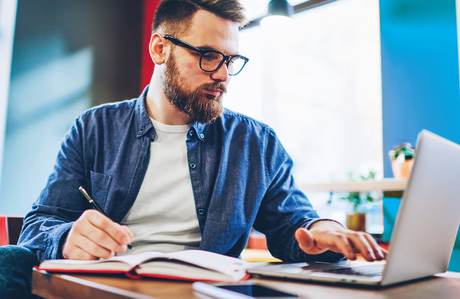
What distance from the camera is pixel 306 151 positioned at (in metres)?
3.18

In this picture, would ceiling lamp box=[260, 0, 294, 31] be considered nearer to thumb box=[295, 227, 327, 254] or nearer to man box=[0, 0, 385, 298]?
man box=[0, 0, 385, 298]

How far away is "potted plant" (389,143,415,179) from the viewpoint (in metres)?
2.19

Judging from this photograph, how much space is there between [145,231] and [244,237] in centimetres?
31

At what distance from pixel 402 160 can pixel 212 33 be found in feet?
4.96

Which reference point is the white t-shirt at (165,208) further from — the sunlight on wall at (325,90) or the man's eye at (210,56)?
the sunlight on wall at (325,90)

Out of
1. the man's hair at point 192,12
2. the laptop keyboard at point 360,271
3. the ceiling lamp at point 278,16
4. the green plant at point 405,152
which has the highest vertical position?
the ceiling lamp at point 278,16

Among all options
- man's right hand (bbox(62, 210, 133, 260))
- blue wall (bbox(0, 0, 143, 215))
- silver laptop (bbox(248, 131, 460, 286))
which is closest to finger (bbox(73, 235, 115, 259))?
man's right hand (bbox(62, 210, 133, 260))

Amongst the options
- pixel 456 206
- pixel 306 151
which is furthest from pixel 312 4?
pixel 456 206

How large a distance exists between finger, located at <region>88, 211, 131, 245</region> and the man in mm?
417

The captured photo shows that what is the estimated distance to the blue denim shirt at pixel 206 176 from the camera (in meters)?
Answer: 1.10

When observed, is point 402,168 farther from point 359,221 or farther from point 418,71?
point 418,71

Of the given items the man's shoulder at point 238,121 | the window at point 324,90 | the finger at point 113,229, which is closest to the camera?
the finger at point 113,229

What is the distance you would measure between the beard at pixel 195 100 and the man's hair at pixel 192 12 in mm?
141

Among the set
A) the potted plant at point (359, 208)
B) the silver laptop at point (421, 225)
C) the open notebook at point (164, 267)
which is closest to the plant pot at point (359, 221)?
the potted plant at point (359, 208)
